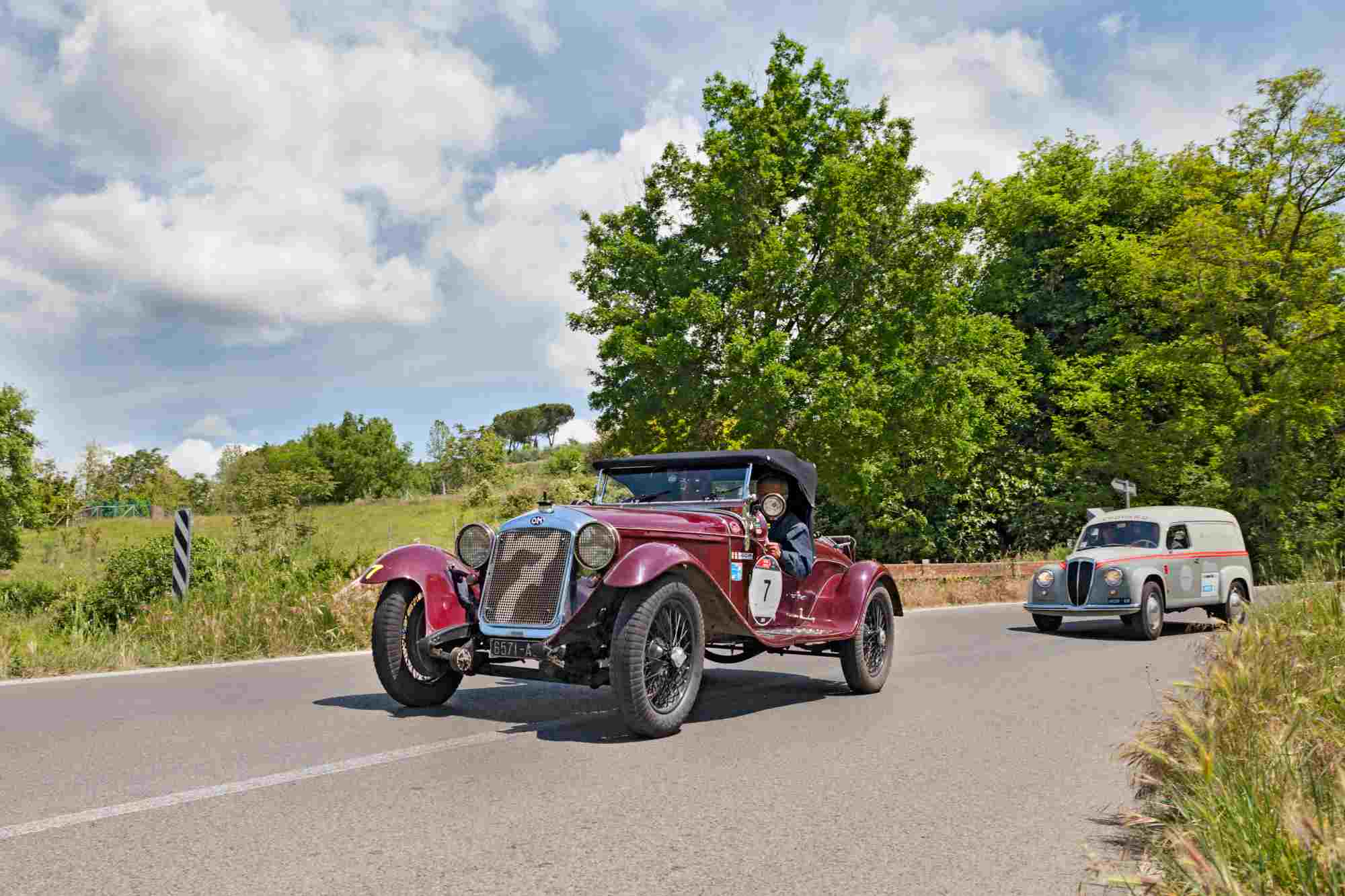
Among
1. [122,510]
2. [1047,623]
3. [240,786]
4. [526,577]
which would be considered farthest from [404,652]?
[122,510]

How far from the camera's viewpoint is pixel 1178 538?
15312 millimetres

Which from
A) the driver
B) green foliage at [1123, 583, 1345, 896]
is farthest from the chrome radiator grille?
green foliage at [1123, 583, 1345, 896]

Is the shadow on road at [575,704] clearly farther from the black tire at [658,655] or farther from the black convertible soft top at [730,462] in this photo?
the black convertible soft top at [730,462]

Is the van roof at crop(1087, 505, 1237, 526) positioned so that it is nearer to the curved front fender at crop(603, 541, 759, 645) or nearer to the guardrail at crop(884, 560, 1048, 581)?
the guardrail at crop(884, 560, 1048, 581)

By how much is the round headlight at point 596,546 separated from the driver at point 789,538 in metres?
2.13

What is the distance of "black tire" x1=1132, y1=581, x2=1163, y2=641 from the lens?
14.0 metres

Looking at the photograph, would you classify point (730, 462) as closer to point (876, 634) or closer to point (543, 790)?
point (876, 634)

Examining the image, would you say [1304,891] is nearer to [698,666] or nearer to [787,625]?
[698,666]

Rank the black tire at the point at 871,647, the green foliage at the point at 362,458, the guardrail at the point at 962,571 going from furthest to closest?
the green foliage at the point at 362,458 < the guardrail at the point at 962,571 < the black tire at the point at 871,647

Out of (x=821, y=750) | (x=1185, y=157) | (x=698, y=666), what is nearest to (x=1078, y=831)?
(x=821, y=750)

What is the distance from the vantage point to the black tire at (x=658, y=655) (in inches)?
249

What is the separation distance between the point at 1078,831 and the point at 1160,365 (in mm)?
30793

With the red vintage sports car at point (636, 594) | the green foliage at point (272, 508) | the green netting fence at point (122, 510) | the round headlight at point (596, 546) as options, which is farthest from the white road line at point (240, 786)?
the green netting fence at point (122, 510)

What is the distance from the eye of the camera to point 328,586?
13.2 meters
